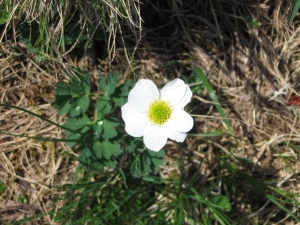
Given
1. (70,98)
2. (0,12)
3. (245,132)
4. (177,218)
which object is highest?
(0,12)

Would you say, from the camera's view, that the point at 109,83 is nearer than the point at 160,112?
No

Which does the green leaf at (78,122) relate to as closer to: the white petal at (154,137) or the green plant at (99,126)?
the green plant at (99,126)

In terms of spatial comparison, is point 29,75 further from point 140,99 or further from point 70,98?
point 140,99

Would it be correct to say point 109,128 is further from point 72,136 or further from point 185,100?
point 185,100

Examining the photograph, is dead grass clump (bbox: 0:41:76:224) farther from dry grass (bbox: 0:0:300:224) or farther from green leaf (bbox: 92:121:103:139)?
green leaf (bbox: 92:121:103:139)

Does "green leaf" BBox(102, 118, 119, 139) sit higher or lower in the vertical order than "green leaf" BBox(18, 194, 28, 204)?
higher

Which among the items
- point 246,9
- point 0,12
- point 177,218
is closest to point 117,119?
point 177,218

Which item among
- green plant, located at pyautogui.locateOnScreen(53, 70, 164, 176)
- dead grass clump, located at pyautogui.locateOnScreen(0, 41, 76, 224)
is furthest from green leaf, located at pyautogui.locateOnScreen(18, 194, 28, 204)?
green plant, located at pyautogui.locateOnScreen(53, 70, 164, 176)

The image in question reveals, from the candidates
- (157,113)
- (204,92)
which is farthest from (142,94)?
(204,92)
